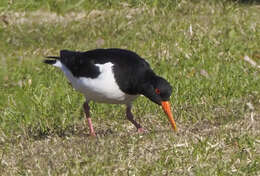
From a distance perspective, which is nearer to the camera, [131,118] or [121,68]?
[121,68]

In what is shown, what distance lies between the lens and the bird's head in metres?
7.82

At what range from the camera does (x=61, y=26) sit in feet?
44.9

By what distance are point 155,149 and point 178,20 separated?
606 cm

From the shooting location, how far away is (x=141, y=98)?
9336 mm

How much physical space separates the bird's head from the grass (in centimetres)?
30

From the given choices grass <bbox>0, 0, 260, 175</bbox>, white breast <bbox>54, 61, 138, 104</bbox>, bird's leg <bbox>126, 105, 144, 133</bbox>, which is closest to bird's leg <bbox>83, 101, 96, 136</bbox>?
grass <bbox>0, 0, 260, 175</bbox>

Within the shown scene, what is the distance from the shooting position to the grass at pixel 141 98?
6.50 metres

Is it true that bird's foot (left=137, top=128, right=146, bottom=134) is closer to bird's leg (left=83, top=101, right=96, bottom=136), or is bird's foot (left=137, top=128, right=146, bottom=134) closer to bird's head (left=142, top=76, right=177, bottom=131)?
bird's head (left=142, top=76, right=177, bottom=131)

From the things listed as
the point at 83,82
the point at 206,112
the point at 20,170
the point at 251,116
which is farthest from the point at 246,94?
the point at 20,170

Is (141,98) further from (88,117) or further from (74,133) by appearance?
(74,133)

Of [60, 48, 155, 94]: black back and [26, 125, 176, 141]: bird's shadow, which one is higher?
[60, 48, 155, 94]: black back

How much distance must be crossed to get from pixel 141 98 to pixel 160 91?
1.51 m

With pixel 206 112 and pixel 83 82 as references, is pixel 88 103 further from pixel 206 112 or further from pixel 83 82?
pixel 206 112

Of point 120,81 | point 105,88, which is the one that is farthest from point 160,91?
point 105,88
